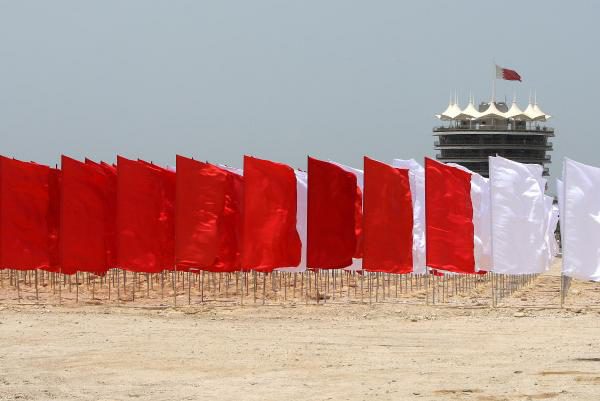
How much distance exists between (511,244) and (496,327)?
10.8 feet

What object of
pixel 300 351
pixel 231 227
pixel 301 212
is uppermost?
pixel 301 212

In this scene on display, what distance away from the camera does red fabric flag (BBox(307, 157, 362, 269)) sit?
2838 cm

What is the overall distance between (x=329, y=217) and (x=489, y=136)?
120 m

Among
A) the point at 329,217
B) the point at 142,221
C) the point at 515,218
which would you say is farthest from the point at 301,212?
the point at 515,218

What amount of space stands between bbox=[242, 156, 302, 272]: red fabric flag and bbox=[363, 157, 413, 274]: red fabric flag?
5.80ft

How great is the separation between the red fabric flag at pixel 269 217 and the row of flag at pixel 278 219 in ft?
0.08

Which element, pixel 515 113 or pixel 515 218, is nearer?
pixel 515 218

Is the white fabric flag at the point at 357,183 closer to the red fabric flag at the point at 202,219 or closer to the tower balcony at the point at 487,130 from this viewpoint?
the red fabric flag at the point at 202,219

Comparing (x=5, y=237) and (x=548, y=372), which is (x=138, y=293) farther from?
(x=548, y=372)

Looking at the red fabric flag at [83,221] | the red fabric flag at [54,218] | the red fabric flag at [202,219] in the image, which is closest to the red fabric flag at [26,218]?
the red fabric flag at [54,218]

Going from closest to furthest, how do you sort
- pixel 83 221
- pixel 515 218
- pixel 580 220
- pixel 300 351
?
pixel 300 351
pixel 580 220
pixel 515 218
pixel 83 221

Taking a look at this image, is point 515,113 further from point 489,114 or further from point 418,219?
point 418,219

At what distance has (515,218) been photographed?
28.5 metres

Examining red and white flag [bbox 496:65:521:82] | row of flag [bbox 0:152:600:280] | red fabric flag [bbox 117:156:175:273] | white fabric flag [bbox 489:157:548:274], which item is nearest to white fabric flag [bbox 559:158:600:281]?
row of flag [bbox 0:152:600:280]
